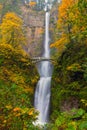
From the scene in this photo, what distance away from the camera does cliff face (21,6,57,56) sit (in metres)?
48.1

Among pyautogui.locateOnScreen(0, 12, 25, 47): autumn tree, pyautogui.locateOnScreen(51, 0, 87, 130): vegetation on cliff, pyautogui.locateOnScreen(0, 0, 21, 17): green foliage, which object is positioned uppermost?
pyautogui.locateOnScreen(0, 0, 21, 17): green foliage

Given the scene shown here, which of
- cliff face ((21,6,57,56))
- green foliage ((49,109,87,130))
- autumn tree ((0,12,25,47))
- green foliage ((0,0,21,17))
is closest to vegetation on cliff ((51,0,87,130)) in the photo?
green foliage ((49,109,87,130))

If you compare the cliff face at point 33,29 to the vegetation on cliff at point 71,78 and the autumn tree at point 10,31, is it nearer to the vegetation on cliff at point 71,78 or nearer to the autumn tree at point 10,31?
the autumn tree at point 10,31

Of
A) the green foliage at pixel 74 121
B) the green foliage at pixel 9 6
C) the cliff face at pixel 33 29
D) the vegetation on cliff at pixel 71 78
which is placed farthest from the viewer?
the green foliage at pixel 9 6

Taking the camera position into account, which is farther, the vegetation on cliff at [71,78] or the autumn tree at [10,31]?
the autumn tree at [10,31]

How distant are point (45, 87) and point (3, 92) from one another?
49.8ft

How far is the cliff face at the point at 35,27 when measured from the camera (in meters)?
48.1

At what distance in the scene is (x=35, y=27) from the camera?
54.2m

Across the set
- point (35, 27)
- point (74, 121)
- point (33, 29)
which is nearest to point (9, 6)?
point (35, 27)

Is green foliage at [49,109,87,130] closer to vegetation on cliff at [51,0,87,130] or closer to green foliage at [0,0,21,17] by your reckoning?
vegetation on cliff at [51,0,87,130]

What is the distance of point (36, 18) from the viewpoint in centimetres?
5906

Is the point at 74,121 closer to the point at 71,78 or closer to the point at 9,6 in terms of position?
the point at 71,78

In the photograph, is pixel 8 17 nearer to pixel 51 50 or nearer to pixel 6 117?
pixel 51 50

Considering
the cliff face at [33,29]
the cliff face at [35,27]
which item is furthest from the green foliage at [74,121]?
the cliff face at [33,29]
